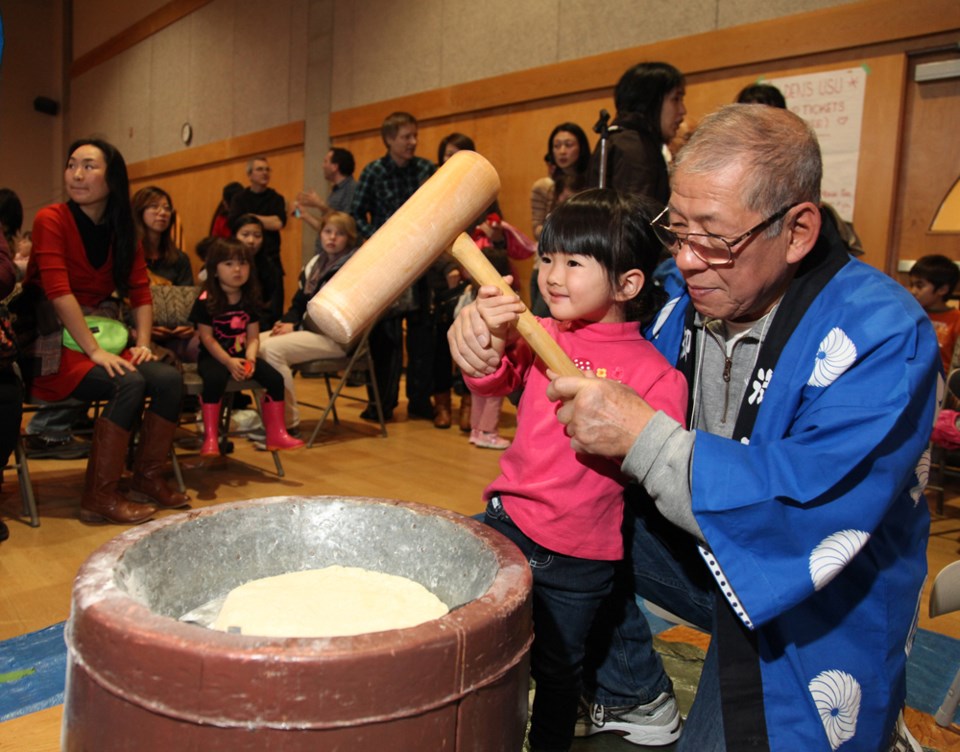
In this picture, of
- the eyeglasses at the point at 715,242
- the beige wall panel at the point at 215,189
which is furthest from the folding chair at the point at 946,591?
the beige wall panel at the point at 215,189

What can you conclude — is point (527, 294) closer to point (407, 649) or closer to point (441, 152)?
point (441, 152)

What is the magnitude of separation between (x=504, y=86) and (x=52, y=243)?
4.48 meters

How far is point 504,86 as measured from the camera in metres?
6.84

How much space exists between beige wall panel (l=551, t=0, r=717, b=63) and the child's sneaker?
9.98ft

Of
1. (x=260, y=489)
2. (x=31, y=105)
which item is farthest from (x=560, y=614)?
(x=31, y=105)

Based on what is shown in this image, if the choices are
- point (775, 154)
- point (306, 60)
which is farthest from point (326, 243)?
point (306, 60)

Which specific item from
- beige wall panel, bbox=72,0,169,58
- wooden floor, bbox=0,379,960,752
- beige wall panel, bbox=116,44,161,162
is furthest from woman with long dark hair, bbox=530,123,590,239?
A: beige wall panel, bbox=116,44,161,162

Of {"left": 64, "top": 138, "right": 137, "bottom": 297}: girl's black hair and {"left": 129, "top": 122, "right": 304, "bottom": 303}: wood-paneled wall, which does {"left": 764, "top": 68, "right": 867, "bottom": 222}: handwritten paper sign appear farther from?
{"left": 129, "top": 122, "right": 304, "bottom": 303}: wood-paneled wall

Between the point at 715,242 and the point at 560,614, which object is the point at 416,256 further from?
the point at 560,614

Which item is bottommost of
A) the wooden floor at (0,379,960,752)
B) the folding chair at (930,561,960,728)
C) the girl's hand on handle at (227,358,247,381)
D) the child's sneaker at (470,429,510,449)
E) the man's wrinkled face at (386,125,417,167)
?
the wooden floor at (0,379,960,752)

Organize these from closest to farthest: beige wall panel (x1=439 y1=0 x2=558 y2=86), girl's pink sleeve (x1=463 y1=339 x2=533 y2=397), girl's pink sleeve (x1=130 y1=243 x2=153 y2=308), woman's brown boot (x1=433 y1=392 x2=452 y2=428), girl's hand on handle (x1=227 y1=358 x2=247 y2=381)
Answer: girl's pink sleeve (x1=463 y1=339 x2=533 y2=397) → girl's pink sleeve (x1=130 y1=243 x2=153 y2=308) → girl's hand on handle (x1=227 y1=358 x2=247 y2=381) → woman's brown boot (x1=433 y1=392 x2=452 y2=428) → beige wall panel (x1=439 y1=0 x2=558 y2=86)

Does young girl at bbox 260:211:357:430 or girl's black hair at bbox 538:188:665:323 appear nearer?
girl's black hair at bbox 538:188:665:323

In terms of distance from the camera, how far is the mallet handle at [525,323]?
1.30 metres

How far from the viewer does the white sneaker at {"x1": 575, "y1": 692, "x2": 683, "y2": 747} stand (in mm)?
1804
